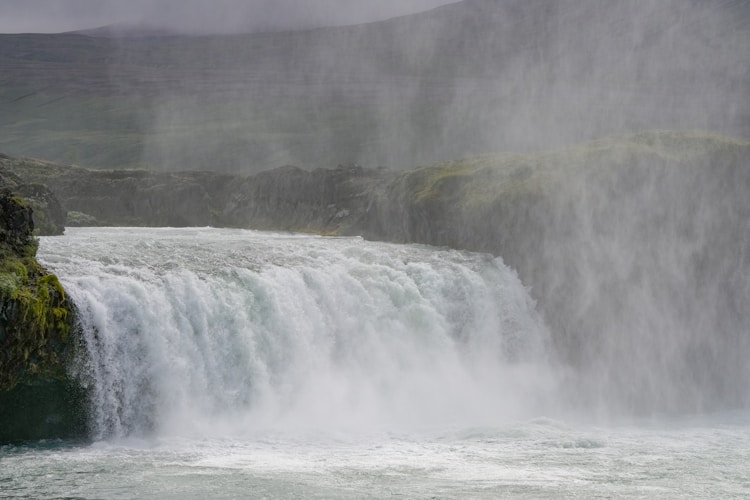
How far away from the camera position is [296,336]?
2966cm

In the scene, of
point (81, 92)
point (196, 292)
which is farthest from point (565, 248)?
point (81, 92)

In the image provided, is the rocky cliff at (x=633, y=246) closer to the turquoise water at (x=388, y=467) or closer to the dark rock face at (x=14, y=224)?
the turquoise water at (x=388, y=467)

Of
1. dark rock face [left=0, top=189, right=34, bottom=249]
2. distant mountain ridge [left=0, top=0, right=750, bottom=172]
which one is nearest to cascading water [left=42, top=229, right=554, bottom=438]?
dark rock face [left=0, top=189, right=34, bottom=249]

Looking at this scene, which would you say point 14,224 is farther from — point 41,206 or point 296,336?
point 41,206

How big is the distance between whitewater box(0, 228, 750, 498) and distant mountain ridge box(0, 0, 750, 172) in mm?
63996

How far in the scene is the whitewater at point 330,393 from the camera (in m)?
20.2

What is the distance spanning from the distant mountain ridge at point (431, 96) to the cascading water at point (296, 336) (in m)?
63.2

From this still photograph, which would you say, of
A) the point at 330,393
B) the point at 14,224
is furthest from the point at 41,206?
the point at 330,393

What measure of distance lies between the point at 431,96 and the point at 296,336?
418 ft

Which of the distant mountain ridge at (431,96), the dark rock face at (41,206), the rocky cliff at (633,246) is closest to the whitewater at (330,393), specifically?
the rocky cliff at (633,246)

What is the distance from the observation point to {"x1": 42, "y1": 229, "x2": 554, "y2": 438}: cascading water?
24.9 m

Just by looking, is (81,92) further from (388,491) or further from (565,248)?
(388,491)

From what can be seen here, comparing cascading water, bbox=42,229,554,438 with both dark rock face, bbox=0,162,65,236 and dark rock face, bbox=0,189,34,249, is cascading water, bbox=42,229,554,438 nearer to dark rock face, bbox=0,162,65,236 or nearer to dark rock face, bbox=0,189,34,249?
dark rock face, bbox=0,189,34,249

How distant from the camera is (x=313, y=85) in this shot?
17725cm
